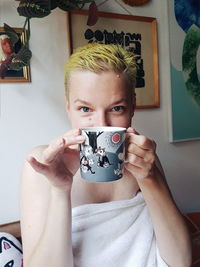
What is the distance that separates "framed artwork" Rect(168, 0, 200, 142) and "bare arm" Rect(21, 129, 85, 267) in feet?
3.05

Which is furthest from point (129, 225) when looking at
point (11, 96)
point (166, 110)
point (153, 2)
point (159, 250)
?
point (153, 2)

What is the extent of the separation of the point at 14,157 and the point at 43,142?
0.45 ft

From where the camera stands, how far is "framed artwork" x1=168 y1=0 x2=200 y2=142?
132 centimetres

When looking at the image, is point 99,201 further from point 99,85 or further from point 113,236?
point 99,85

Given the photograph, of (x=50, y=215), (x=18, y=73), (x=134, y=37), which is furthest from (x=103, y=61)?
(x=134, y=37)

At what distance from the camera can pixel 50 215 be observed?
586 mm

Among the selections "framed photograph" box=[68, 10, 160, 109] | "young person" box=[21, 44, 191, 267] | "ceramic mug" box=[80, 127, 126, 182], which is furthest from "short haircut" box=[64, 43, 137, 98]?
"framed photograph" box=[68, 10, 160, 109]

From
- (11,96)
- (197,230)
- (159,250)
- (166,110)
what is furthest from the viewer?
(166,110)

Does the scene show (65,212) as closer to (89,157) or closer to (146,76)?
(89,157)

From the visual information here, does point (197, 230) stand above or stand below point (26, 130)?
below

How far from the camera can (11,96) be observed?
1021mm

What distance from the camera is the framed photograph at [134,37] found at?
1107mm

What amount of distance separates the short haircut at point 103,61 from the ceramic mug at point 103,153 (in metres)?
0.22

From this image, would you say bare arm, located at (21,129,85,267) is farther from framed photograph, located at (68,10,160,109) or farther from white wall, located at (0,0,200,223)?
framed photograph, located at (68,10,160,109)
